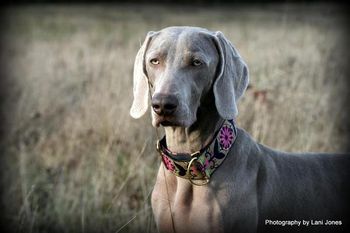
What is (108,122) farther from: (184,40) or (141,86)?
(184,40)

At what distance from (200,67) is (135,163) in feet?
4.80

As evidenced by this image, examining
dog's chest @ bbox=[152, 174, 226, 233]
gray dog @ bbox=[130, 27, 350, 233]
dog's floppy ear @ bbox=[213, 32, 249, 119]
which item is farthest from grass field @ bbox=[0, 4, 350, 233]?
dog's floppy ear @ bbox=[213, 32, 249, 119]

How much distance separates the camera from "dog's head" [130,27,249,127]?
10.2 feet

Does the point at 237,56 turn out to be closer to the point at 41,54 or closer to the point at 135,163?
the point at 135,163

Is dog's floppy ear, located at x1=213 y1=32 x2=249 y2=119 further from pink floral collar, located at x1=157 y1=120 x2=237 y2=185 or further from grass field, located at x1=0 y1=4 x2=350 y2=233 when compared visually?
grass field, located at x1=0 y1=4 x2=350 y2=233

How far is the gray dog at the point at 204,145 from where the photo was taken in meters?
3.25

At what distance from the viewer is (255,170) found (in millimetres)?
3459

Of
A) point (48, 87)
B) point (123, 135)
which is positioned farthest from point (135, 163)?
point (48, 87)

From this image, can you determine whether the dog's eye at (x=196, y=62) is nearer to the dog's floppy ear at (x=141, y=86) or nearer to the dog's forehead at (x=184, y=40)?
the dog's forehead at (x=184, y=40)

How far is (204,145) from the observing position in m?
3.41

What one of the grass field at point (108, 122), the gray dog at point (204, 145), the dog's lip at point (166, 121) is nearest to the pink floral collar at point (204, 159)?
the gray dog at point (204, 145)

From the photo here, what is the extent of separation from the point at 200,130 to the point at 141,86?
43 cm

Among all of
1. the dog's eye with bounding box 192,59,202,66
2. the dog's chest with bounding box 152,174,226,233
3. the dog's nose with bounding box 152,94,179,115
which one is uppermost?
the dog's eye with bounding box 192,59,202,66

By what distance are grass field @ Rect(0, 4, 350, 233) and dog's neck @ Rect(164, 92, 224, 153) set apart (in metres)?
0.58
